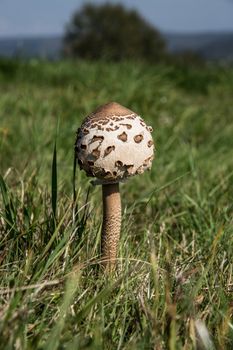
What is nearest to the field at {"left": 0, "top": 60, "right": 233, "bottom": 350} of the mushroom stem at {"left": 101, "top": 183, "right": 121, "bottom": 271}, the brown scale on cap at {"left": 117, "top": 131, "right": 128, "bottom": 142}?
the mushroom stem at {"left": 101, "top": 183, "right": 121, "bottom": 271}

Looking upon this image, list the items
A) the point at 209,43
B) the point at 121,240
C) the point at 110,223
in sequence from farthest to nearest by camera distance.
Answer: the point at 209,43, the point at 121,240, the point at 110,223

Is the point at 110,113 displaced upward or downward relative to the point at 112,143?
upward

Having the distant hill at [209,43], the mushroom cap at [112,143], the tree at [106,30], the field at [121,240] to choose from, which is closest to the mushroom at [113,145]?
the mushroom cap at [112,143]

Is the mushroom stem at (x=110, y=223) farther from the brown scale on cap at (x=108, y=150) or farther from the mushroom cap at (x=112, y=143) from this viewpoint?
the brown scale on cap at (x=108, y=150)

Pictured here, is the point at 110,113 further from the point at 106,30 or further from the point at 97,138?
the point at 106,30

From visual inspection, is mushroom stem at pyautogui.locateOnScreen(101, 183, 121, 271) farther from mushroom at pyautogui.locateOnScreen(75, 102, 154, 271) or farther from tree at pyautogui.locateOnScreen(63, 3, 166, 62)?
tree at pyautogui.locateOnScreen(63, 3, 166, 62)

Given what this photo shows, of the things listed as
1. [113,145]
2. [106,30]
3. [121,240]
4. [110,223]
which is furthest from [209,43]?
[113,145]

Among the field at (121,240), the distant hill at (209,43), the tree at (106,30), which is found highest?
the distant hill at (209,43)

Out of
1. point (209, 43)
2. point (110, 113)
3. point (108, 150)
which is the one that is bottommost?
A: point (108, 150)

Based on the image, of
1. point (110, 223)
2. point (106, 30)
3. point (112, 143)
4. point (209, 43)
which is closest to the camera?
point (112, 143)
